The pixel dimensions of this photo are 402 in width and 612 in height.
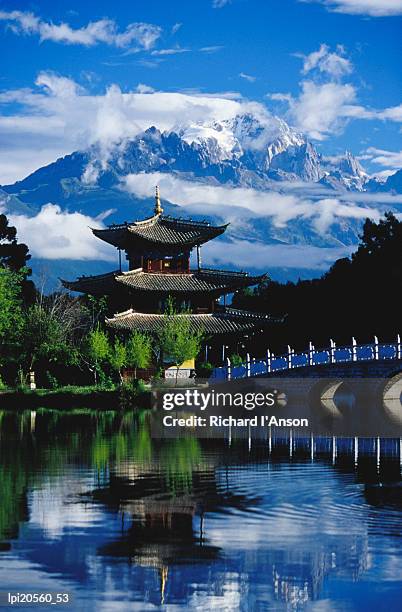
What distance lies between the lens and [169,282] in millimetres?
63938

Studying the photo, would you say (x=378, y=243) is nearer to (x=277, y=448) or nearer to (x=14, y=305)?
(x=14, y=305)

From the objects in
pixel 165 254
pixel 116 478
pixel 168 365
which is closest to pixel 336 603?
pixel 116 478

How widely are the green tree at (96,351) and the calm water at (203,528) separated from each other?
83.7ft

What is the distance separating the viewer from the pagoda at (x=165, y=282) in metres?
62.3

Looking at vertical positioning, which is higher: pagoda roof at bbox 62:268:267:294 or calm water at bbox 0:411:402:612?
pagoda roof at bbox 62:268:267:294

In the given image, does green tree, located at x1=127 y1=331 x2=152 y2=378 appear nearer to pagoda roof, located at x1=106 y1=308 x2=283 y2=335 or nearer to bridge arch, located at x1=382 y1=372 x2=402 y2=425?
pagoda roof, located at x1=106 y1=308 x2=283 y2=335

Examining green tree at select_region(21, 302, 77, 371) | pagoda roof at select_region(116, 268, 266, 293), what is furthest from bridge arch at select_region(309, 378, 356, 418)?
green tree at select_region(21, 302, 77, 371)

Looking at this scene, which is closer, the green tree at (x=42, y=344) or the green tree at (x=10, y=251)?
the green tree at (x=42, y=344)

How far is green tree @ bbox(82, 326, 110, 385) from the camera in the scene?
55.2m

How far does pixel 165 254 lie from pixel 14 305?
33.7ft

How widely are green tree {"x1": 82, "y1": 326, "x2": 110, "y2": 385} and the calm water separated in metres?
25.5

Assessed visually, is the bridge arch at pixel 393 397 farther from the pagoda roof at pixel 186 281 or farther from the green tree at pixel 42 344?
the green tree at pixel 42 344

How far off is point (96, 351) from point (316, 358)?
11.7 m

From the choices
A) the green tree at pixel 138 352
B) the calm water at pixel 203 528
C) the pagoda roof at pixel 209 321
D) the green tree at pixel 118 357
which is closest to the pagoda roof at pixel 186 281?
the pagoda roof at pixel 209 321
